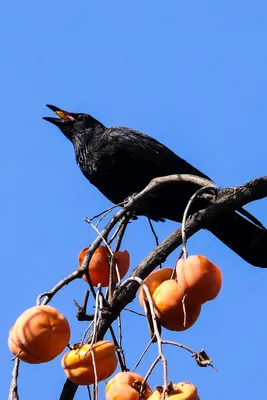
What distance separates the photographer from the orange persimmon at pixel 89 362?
6.42 ft

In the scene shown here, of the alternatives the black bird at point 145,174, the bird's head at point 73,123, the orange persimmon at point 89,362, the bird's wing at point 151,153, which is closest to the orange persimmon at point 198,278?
the orange persimmon at point 89,362

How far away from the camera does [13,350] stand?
2037mm

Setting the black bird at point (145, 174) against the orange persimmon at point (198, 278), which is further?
the black bird at point (145, 174)

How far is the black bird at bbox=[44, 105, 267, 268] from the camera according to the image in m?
4.10

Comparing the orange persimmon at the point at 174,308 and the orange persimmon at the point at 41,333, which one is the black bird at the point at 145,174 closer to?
the orange persimmon at the point at 174,308

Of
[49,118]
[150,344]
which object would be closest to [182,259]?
[150,344]

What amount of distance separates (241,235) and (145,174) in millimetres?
686

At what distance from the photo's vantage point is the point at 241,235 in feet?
13.5

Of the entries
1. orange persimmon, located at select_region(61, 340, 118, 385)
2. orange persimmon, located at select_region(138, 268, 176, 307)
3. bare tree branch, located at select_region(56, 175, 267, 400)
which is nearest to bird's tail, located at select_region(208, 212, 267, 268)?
bare tree branch, located at select_region(56, 175, 267, 400)

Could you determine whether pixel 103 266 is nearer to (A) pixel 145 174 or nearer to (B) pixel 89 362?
(B) pixel 89 362

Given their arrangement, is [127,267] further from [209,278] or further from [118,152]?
[118,152]

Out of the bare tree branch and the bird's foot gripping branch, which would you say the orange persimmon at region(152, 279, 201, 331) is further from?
the bare tree branch

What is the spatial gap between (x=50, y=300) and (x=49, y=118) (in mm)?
3306

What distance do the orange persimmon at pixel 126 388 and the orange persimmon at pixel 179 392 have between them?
9 cm
